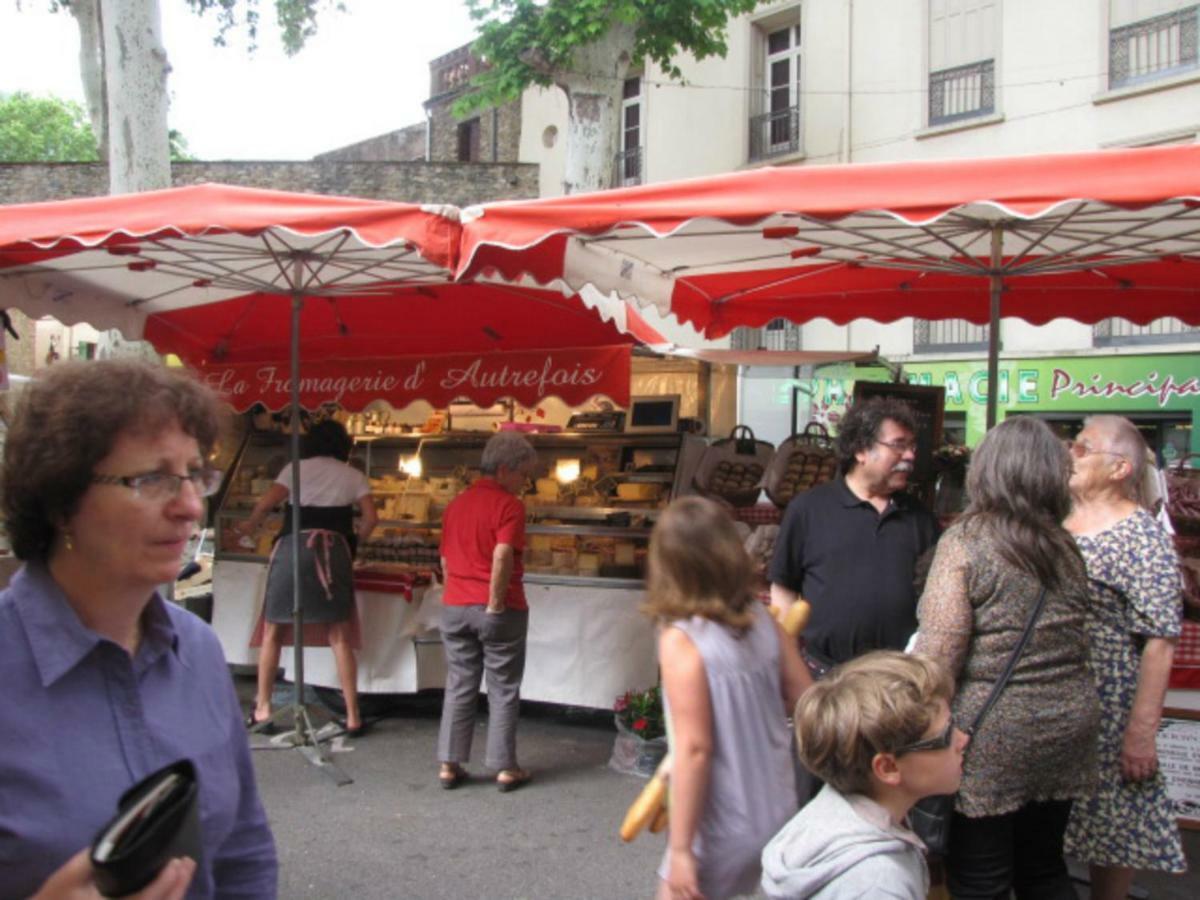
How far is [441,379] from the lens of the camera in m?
6.64

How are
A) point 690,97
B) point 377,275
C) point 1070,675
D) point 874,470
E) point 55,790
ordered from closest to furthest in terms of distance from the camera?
1. point 55,790
2. point 1070,675
3. point 874,470
4. point 377,275
5. point 690,97

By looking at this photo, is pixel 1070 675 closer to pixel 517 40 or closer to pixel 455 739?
pixel 455 739

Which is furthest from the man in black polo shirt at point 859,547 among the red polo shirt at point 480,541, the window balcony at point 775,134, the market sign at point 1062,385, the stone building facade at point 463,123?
the stone building facade at point 463,123

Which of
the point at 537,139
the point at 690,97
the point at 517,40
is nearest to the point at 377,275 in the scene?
the point at 517,40

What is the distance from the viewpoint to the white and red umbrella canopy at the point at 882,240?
298 centimetres

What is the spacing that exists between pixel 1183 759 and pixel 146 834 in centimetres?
412

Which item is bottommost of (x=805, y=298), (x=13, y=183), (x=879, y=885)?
(x=879, y=885)

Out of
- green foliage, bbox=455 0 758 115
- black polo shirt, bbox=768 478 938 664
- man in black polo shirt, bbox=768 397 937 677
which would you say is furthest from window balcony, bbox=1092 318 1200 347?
black polo shirt, bbox=768 478 938 664

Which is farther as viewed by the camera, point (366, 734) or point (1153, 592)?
point (366, 734)

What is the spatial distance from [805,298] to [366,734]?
3618 millimetres

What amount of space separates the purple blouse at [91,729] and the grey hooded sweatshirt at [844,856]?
94 cm

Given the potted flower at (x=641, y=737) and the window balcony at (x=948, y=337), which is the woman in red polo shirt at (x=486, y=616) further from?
the window balcony at (x=948, y=337)

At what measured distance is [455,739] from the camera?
4.78 meters

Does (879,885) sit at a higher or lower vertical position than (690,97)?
lower
